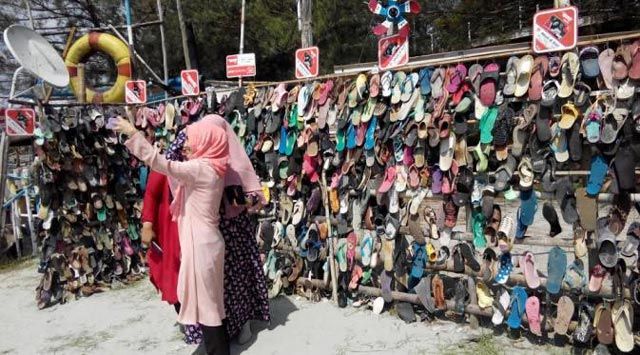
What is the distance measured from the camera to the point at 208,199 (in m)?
2.82

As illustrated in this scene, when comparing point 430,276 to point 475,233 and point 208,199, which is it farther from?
point 208,199

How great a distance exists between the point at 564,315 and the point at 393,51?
182cm

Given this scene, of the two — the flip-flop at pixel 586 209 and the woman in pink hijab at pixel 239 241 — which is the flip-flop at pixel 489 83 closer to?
the flip-flop at pixel 586 209

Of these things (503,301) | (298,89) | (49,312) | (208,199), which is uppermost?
(298,89)

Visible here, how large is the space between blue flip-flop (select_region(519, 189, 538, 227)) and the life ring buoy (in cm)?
855

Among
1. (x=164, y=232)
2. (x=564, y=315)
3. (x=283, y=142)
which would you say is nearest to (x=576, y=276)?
(x=564, y=315)

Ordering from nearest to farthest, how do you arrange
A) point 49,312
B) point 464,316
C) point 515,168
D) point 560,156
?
point 560,156 < point 515,168 < point 464,316 < point 49,312

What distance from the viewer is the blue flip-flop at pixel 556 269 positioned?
2.83 meters

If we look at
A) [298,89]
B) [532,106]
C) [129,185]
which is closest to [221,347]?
[298,89]

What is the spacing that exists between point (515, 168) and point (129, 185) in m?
3.52

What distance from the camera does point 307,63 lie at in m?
3.77

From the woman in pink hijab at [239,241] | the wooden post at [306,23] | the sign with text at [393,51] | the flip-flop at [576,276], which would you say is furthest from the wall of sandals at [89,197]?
the wooden post at [306,23]

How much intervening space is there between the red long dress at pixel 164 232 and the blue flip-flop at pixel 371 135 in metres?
1.28

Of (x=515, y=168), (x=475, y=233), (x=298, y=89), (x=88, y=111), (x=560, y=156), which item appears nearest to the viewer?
(x=560, y=156)
